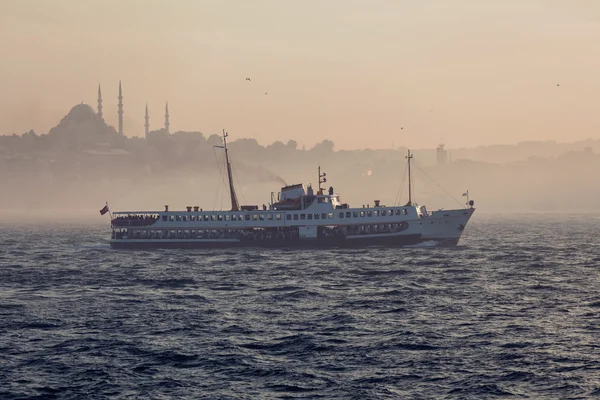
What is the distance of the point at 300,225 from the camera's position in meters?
103

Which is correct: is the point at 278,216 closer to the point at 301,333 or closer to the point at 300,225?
the point at 300,225

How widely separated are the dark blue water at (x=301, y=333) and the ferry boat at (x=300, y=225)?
2325cm

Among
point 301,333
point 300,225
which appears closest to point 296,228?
point 300,225

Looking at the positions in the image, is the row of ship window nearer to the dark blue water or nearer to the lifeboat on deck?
the lifeboat on deck

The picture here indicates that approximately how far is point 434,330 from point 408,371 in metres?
9.48

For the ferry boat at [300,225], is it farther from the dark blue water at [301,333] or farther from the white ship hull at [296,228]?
the dark blue water at [301,333]

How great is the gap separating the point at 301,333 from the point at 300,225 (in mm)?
62663

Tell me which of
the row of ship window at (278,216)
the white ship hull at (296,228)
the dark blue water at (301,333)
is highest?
the row of ship window at (278,216)

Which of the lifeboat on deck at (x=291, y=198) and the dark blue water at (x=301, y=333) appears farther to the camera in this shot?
the lifeboat on deck at (x=291, y=198)

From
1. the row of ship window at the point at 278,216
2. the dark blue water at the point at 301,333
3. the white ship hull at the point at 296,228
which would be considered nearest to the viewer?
the dark blue water at the point at 301,333

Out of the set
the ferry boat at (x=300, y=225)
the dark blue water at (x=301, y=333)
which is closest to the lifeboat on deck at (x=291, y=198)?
the ferry boat at (x=300, y=225)

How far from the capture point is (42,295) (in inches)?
2283

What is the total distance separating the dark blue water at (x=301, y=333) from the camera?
3045 centimetres

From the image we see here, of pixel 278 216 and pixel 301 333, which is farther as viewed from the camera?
pixel 278 216
